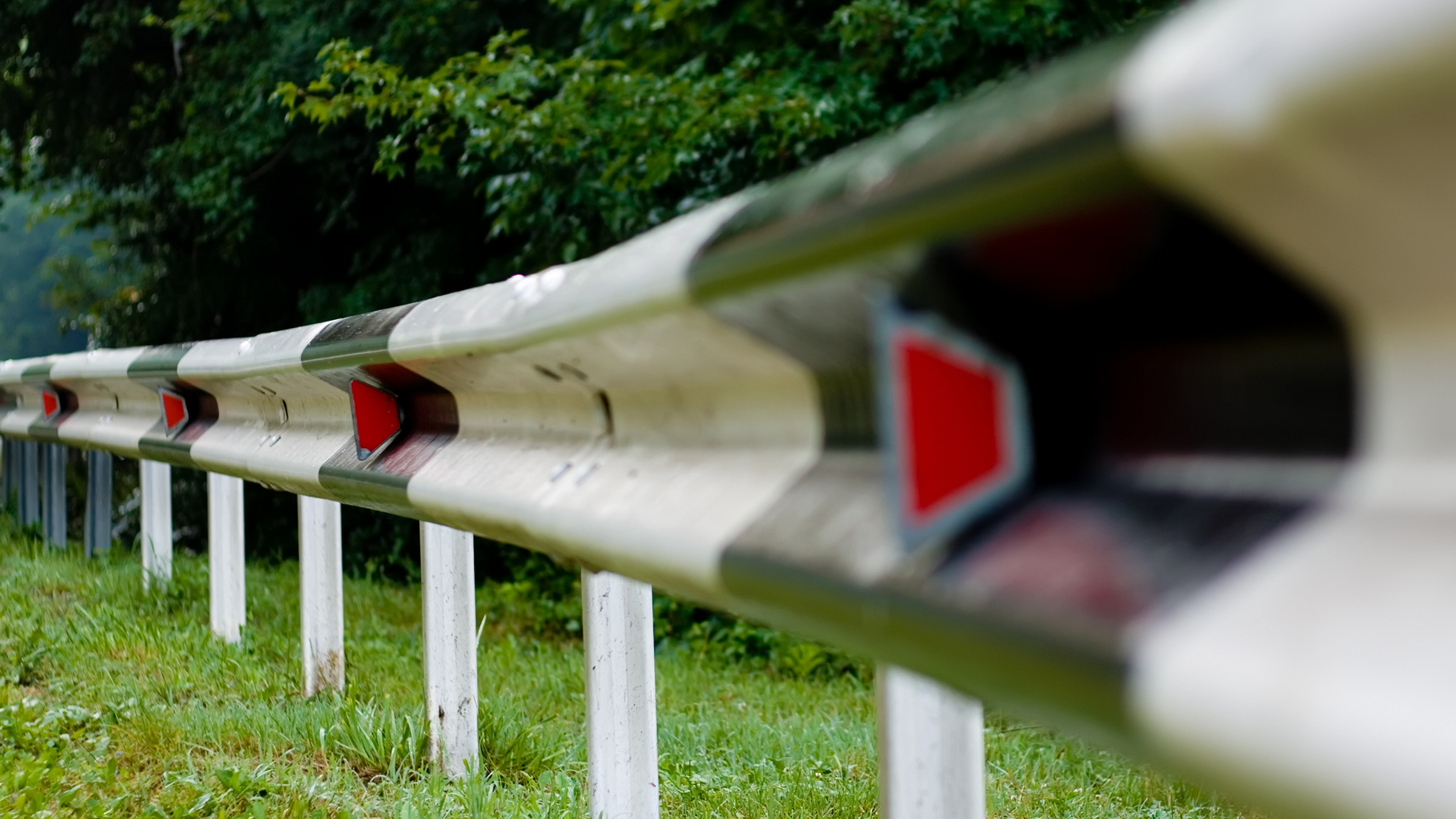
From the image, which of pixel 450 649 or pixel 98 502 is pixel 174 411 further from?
pixel 98 502

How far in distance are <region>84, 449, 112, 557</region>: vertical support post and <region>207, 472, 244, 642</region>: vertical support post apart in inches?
78.6

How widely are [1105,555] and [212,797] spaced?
2413mm

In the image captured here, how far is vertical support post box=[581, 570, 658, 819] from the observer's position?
2.41 metres

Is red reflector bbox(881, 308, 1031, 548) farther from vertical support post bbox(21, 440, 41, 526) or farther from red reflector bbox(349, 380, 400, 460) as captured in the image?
vertical support post bbox(21, 440, 41, 526)

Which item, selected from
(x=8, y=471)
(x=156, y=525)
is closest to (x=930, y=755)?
(x=156, y=525)

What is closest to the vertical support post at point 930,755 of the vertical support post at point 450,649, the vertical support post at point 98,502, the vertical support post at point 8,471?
the vertical support post at point 450,649

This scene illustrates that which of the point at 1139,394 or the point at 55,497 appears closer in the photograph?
the point at 1139,394

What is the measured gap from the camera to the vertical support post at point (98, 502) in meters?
6.50

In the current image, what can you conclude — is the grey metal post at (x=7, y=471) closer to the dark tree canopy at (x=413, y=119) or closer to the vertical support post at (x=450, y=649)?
the dark tree canopy at (x=413, y=119)

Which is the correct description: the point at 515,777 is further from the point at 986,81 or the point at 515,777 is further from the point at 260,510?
the point at 260,510

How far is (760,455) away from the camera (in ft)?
4.40

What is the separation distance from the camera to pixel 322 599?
3.92 meters

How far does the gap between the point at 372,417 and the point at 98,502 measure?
4566mm

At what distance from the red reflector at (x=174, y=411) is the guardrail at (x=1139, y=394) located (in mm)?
3390
